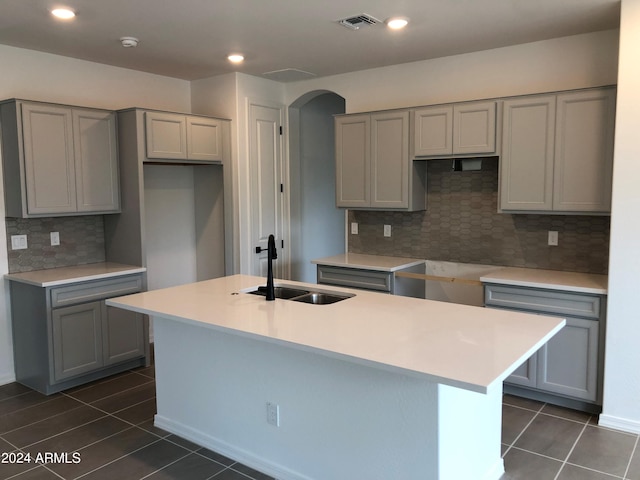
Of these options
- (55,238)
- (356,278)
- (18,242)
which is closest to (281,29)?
(356,278)

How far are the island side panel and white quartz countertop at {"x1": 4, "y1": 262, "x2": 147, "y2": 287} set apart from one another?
1.01 meters

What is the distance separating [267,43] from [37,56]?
1816 mm

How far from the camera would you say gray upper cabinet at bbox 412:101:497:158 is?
3.84 m

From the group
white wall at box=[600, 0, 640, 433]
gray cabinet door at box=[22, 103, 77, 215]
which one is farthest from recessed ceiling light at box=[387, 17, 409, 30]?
gray cabinet door at box=[22, 103, 77, 215]

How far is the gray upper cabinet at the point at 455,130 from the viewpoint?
3.84 meters

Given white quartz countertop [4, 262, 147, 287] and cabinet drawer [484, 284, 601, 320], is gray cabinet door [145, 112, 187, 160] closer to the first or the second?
white quartz countertop [4, 262, 147, 287]

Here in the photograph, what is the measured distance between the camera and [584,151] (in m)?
3.45

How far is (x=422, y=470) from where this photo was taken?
7.06 ft

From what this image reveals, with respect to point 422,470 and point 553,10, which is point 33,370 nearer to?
point 422,470

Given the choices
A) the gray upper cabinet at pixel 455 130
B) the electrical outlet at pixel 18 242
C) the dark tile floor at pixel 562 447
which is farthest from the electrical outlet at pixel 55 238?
the dark tile floor at pixel 562 447

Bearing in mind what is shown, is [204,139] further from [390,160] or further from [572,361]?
[572,361]

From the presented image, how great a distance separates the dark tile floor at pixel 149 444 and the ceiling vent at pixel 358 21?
271cm

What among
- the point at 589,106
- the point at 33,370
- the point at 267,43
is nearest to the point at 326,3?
the point at 267,43

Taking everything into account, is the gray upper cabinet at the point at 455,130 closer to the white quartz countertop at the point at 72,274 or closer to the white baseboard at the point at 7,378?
the white quartz countertop at the point at 72,274
